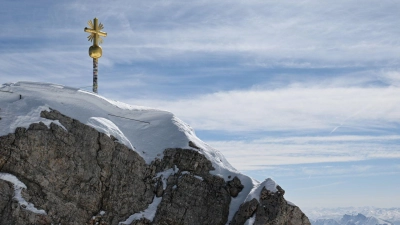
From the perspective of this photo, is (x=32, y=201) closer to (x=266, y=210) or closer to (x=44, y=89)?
(x=44, y=89)

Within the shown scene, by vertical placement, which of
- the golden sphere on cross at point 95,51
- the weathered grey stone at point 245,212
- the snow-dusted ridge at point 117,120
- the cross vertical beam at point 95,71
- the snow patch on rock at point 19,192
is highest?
the golden sphere on cross at point 95,51

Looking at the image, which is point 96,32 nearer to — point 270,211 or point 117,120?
point 117,120

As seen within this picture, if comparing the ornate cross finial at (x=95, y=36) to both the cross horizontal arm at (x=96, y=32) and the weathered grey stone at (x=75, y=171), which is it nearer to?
the cross horizontal arm at (x=96, y=32)

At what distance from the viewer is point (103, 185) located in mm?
33125

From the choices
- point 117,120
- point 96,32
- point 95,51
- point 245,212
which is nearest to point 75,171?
point 117,120

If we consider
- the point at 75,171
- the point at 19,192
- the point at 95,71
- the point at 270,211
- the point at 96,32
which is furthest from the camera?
the point at 95,71

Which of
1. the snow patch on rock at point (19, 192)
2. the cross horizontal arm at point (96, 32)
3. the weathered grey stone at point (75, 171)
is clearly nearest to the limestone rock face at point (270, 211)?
the weathered grey stone at point (75, 171)

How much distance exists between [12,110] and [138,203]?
1115 cm

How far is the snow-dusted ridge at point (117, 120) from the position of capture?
3328 cm

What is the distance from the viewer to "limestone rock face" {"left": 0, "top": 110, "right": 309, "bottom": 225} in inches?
1201

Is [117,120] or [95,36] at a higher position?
[95,36]

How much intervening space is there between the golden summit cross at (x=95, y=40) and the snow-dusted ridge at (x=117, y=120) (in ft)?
18.7

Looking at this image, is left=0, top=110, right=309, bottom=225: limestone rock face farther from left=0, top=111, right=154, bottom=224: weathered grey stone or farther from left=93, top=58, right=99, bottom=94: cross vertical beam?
left=93, top=58, right=99, bottom=94: cross vertical beam

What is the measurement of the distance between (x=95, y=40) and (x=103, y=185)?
15.9 meters
